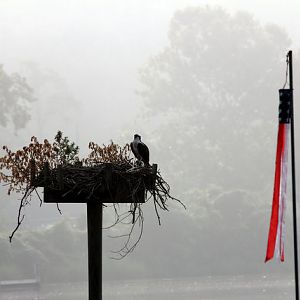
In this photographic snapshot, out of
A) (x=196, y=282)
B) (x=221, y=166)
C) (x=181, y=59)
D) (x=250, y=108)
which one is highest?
(x=181, y=59)

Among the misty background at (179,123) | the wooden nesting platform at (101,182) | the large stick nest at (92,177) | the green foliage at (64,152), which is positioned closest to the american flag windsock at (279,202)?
the large stick nest at (92,177)

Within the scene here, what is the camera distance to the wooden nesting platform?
28.2 ft

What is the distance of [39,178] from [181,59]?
201 ft

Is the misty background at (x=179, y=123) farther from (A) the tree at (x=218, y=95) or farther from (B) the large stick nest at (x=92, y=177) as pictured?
(B) the large stick nest at (x=92, y=177)

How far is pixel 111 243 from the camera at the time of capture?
48250 mm

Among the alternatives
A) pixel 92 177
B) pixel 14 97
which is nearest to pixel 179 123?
pixel 14 97

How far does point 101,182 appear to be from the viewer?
860 centimetres

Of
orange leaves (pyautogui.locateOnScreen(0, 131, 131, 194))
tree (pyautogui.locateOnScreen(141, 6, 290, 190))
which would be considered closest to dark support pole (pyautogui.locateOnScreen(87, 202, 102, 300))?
orange leaves (pyautogui.locateOnScreen(0, 131, 131, 194))

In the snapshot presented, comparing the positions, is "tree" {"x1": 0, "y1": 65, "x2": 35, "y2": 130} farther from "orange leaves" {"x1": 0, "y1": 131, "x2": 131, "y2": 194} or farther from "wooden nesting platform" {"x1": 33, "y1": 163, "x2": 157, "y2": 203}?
"wooden nesting platform" {"x1": 33, "y1": 163, "x2": 157, "y2": 203}

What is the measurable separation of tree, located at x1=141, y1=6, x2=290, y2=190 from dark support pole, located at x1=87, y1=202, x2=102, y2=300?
49.7m

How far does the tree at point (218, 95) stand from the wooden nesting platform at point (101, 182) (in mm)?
49972

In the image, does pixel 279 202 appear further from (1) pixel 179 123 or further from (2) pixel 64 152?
(1) pixel 179 123

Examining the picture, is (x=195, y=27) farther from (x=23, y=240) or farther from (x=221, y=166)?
(x=23, y=240)

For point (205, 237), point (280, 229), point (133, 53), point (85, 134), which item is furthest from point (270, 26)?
point (280, 229)
